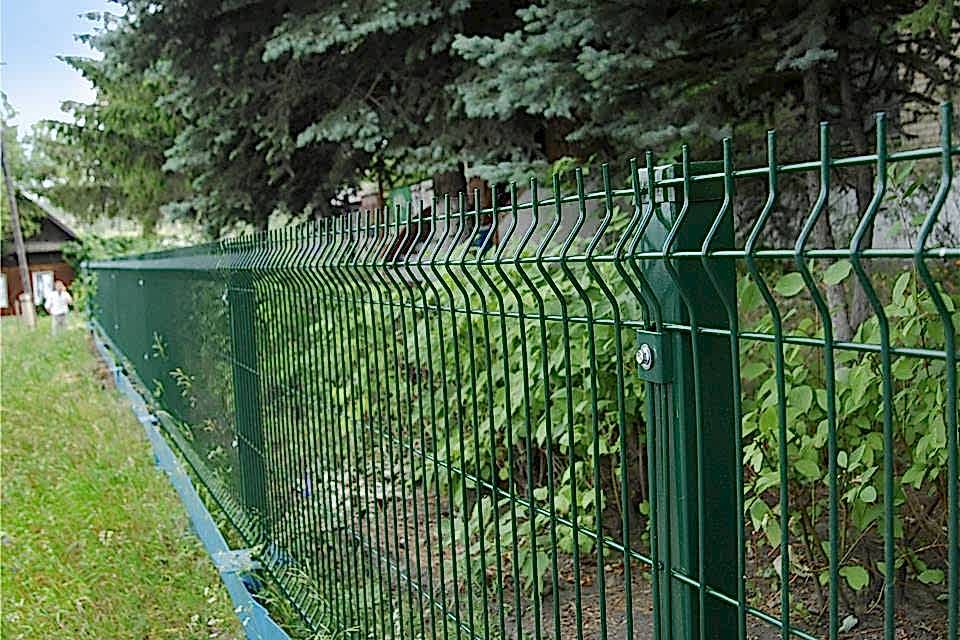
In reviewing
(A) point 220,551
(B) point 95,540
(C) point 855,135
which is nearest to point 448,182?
(C) point 855,135

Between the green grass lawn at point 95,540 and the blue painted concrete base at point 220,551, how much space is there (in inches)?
3.9

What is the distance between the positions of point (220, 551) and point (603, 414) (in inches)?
99.2

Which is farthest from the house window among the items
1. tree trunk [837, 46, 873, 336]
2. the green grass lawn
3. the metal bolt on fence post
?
Result: the metal bolt on fence post

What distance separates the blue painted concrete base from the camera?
4.64 m

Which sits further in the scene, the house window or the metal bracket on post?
the house window

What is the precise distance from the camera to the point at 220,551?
18.7 ft

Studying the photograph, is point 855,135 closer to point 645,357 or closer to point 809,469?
point 809,469

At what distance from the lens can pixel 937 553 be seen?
11.9 ft

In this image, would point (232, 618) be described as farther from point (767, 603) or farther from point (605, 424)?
point (767, 603)

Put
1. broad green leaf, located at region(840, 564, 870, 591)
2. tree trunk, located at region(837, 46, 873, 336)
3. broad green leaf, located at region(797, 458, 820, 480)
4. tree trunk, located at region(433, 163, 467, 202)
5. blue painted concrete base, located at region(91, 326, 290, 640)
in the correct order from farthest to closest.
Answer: tree trunk, located at region(433, 163, 467, 202) < tree trunk, located at region(837, 46, 873, 336) < blue painted concrete base, located at region(91, 326, 290, 640) < broad green leaf, located at region(840, 564, 870, 591) < broad green leaf, located at region(797, 458, 820, 480)

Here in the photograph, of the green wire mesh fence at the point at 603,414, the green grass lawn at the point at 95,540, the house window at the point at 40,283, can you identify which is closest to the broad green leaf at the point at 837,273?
the green wire mesh fence at the point at 603,414

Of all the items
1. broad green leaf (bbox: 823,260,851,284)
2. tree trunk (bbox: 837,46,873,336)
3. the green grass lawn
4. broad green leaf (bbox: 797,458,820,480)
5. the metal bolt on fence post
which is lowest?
the green grass lawn

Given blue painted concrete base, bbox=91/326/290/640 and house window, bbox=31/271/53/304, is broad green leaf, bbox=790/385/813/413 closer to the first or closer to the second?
blue painted concrete base, bbox=91/326/290/640

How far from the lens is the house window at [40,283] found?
1827 inches
